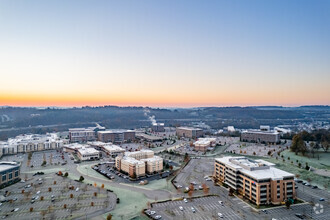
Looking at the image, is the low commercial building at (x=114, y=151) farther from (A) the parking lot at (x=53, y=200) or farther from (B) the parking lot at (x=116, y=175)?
(A) the parking lot at (x=53, y=200)

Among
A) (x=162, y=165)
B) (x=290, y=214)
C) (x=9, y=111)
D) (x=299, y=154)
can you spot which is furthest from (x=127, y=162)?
(x=9, y=111)

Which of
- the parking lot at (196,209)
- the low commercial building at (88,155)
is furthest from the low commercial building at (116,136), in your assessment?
the parking lot at (196,209)

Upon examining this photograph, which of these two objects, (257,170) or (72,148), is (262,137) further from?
(72,148)

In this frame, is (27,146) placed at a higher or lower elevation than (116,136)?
lower

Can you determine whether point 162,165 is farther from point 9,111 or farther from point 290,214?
point 9,111

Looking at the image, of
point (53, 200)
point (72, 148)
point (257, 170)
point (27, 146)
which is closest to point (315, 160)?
point (257, 170)
